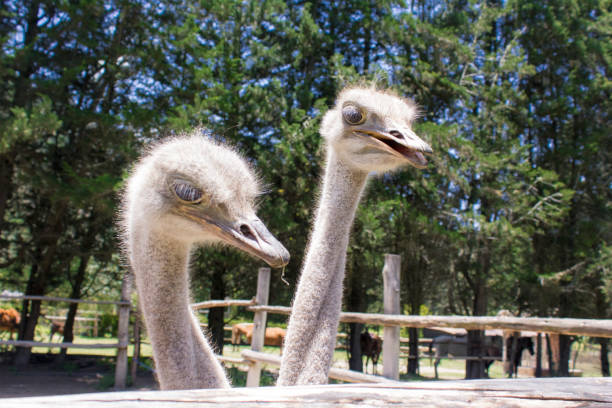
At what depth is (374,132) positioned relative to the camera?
2.38 metres

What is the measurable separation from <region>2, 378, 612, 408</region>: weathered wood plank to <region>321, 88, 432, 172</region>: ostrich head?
1.32 meters

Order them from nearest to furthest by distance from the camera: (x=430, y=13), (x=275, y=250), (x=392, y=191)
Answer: (x=275, y=250) → (x=392, y=191) → (x=430, y=13)

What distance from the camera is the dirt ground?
7.93 metres

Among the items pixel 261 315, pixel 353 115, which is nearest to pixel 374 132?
pixel 353 115

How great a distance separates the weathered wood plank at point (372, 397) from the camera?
2.67 ft

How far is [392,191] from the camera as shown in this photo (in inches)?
402

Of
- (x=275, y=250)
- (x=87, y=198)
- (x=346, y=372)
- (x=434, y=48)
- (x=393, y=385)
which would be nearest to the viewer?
(x=393, y=385)

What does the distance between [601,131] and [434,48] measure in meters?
4.99

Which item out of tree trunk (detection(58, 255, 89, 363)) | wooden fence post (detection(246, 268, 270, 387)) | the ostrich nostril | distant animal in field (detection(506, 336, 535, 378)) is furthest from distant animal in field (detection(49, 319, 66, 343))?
the ostrich nostril

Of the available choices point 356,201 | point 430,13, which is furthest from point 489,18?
point 356,201

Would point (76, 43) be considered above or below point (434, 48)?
below

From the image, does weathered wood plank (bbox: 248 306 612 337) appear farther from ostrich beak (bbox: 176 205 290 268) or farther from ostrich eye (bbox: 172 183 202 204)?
ostrich eye (bbox: 172 183 202 204)

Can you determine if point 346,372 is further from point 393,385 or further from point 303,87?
point 303,87

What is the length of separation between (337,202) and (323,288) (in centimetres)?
40
